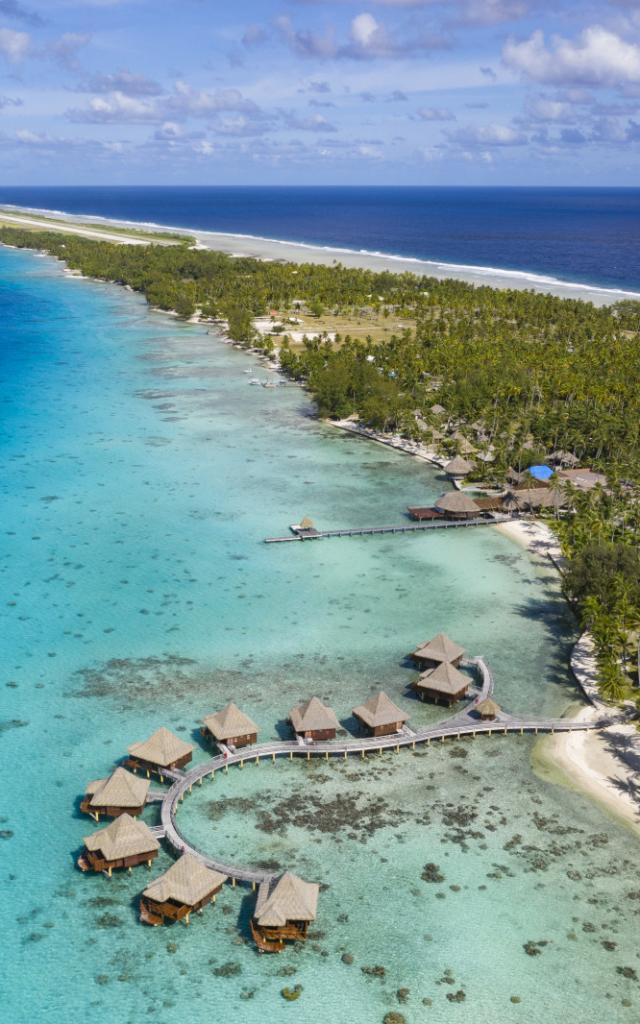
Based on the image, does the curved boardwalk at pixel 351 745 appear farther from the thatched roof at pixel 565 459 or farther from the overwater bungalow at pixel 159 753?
the thatched roof at pixel 565 459

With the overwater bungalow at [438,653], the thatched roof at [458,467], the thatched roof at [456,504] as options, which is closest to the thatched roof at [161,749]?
the overwater bungalow at [438,653]

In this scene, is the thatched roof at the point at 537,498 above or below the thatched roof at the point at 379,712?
above

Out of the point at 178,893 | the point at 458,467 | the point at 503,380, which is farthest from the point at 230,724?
the point at 503,380

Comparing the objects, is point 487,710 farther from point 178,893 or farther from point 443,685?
point 178,893

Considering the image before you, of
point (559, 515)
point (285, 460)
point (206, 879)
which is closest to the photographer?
point (206, 879)

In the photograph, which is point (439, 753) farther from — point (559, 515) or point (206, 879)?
point (559, 515)

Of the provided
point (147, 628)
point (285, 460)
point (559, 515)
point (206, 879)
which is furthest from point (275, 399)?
point (206, 879)
